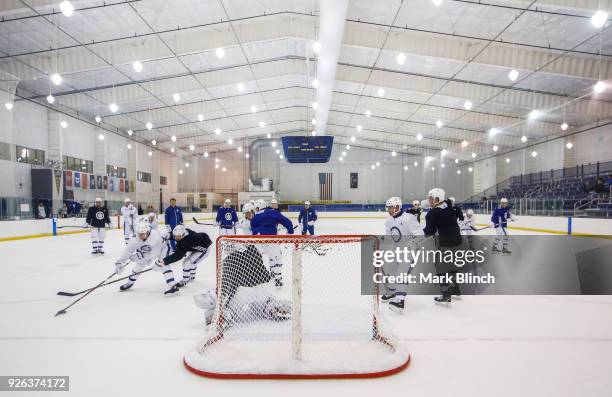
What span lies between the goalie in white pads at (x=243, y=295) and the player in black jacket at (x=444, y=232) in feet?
6.33

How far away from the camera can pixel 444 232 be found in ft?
13.4

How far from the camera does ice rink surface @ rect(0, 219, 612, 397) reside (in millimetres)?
2334

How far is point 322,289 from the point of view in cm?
493

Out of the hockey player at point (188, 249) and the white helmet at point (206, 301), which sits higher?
the hockey player at point (188, 249)

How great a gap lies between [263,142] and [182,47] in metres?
16.0

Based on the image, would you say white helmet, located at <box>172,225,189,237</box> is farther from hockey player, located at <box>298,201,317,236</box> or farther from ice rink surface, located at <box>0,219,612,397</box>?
hockey player, located at <box>298,201,317,236</box>

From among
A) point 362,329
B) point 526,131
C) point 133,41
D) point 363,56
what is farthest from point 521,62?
point 133,41

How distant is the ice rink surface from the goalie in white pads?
34 cm

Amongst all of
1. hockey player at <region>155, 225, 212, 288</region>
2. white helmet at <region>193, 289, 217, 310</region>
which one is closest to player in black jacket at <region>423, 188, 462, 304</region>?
white helmet at <region>193, 289, 217, 310</region>

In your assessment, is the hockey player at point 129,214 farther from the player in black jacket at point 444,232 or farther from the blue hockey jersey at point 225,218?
the player in black jacket at point 444,232

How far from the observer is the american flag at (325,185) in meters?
28.5

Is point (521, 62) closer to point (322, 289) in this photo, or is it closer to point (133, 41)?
point (322, 289)

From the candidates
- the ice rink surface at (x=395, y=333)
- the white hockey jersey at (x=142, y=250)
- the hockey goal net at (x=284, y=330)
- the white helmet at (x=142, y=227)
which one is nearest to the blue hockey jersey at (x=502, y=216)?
the ice rink surface at (x=395, y=333)

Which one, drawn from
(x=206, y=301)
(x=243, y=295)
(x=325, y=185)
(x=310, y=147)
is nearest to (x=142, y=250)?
(x=206, y=301)
